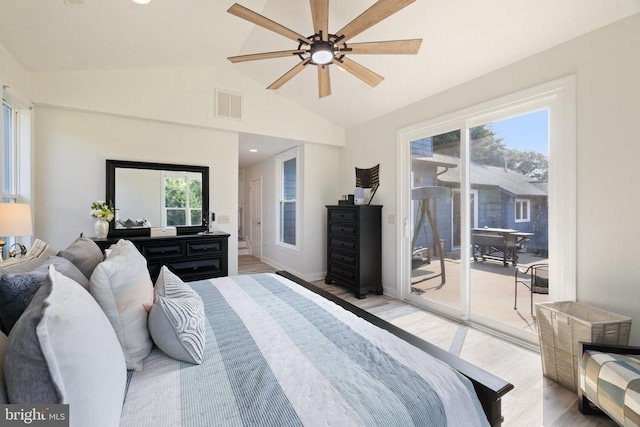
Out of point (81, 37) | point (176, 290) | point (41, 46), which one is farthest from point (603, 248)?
point (41, 46)

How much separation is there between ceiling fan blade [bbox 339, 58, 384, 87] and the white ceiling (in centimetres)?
51

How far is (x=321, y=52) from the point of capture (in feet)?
6.81

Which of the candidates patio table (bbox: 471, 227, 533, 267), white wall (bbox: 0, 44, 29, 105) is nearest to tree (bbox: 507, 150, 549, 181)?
patio table (bbox: 471, 227, 533, 267)

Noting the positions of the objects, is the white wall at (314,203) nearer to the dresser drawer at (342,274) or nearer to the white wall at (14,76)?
the dresser drawer at (342,274)

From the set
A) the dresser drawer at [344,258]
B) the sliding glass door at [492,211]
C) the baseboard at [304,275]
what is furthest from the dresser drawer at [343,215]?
the baseboard at [304,275]

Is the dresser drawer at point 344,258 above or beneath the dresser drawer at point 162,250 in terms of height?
beneath

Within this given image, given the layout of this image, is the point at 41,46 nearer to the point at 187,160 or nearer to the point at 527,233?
the point at 187,160

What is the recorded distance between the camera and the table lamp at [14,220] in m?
1.84

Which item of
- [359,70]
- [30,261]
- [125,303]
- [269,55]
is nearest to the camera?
[125,303]

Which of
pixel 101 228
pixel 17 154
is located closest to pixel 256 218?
pixel 101 228

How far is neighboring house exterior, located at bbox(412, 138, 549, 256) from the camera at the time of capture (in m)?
2.57

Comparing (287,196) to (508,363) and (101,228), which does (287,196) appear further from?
(508,363)

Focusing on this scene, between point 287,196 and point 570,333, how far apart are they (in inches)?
175

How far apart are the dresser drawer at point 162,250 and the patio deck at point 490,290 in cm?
307
